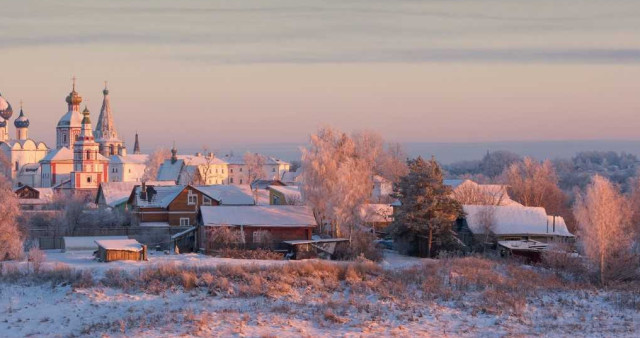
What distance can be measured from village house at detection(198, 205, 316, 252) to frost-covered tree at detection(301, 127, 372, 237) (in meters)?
1.89

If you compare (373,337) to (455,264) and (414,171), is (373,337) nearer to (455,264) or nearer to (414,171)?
(455,264)

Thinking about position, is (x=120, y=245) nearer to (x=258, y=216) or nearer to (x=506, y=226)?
(x=258, y=216)

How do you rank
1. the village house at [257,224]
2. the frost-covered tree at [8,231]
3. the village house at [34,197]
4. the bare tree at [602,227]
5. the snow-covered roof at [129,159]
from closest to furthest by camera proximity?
the bare tree at [602,227], the frost-covered tree at [8,231], the village house at [257,224], the village house at [34,197], the snow-covered roof at [129,159]

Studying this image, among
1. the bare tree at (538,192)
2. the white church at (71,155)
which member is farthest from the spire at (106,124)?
the bare tree at (538,192)

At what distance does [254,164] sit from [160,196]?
79.4 meters

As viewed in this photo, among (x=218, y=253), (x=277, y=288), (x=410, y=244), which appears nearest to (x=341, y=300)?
(x=277, y=288)

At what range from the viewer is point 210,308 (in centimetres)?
2706

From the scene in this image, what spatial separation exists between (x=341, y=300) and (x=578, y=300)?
837 cm

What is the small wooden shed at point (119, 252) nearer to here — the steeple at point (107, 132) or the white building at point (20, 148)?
the white building at point (20, 148)

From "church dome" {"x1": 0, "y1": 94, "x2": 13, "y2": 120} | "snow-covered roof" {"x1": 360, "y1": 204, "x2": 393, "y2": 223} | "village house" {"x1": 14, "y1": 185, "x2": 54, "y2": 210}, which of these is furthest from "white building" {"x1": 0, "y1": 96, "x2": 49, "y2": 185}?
"snow-covered roof" {"x1": 360, "y1": 204, "x2": 393, "y2": 223}

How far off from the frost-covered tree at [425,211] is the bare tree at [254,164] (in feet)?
267

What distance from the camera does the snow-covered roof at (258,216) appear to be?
46.3 metres

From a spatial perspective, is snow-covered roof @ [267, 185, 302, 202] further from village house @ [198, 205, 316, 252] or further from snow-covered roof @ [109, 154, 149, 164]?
snow-covered roof @ [109, 154, 149, 164]

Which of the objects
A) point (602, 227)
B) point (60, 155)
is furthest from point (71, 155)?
point (602, 227)
